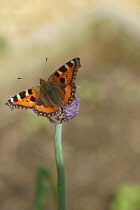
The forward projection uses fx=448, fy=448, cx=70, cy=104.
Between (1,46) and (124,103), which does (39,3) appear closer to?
(1,46)

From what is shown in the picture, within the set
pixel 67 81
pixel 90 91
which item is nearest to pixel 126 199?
pixel 67 81

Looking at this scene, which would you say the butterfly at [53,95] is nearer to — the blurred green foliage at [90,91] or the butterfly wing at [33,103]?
the butterfly wing at [33,103]

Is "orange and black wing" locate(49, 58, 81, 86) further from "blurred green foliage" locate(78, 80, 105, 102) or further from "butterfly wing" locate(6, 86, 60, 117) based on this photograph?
"blurred green foliage" locate(78, 80, 105, 102)

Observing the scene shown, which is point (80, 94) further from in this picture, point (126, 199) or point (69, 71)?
point (69, 71)

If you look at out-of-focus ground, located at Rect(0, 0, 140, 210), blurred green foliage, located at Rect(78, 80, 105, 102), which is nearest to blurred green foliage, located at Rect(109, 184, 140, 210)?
out-of-focus ground, located at Rect(0, 0, 140, 210)

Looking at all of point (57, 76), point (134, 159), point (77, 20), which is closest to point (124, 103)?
point (134, 159)

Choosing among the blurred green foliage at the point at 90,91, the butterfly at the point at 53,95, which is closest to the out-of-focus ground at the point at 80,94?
the blurred green foliage at the point at 90,91
